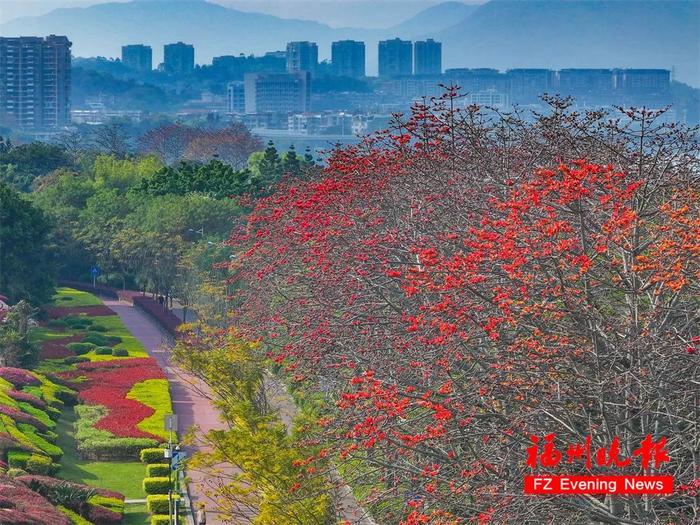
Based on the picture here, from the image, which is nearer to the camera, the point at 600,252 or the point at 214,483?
the point at 600,252

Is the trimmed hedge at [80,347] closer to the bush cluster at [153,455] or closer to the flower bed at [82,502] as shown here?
the bush cluster at [153,455]

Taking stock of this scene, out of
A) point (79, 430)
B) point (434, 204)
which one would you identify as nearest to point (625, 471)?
point (434, 204)

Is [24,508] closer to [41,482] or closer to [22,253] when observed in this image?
[41,482]

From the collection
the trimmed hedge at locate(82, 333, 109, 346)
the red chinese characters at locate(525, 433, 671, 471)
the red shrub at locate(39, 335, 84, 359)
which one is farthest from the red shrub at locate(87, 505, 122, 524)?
the trimmed hedge at locate(82, 333, 109, 346)

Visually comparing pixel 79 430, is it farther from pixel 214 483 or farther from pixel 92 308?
pixel 92 308

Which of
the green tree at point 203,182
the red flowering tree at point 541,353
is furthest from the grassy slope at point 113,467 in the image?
the green tree at point 203,182

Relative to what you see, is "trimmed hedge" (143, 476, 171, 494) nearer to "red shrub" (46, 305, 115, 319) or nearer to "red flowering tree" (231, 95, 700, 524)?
"red flowering tree" (231, 95, 700, 524)

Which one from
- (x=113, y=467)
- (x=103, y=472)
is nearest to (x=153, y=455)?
(x=113, y=467)
